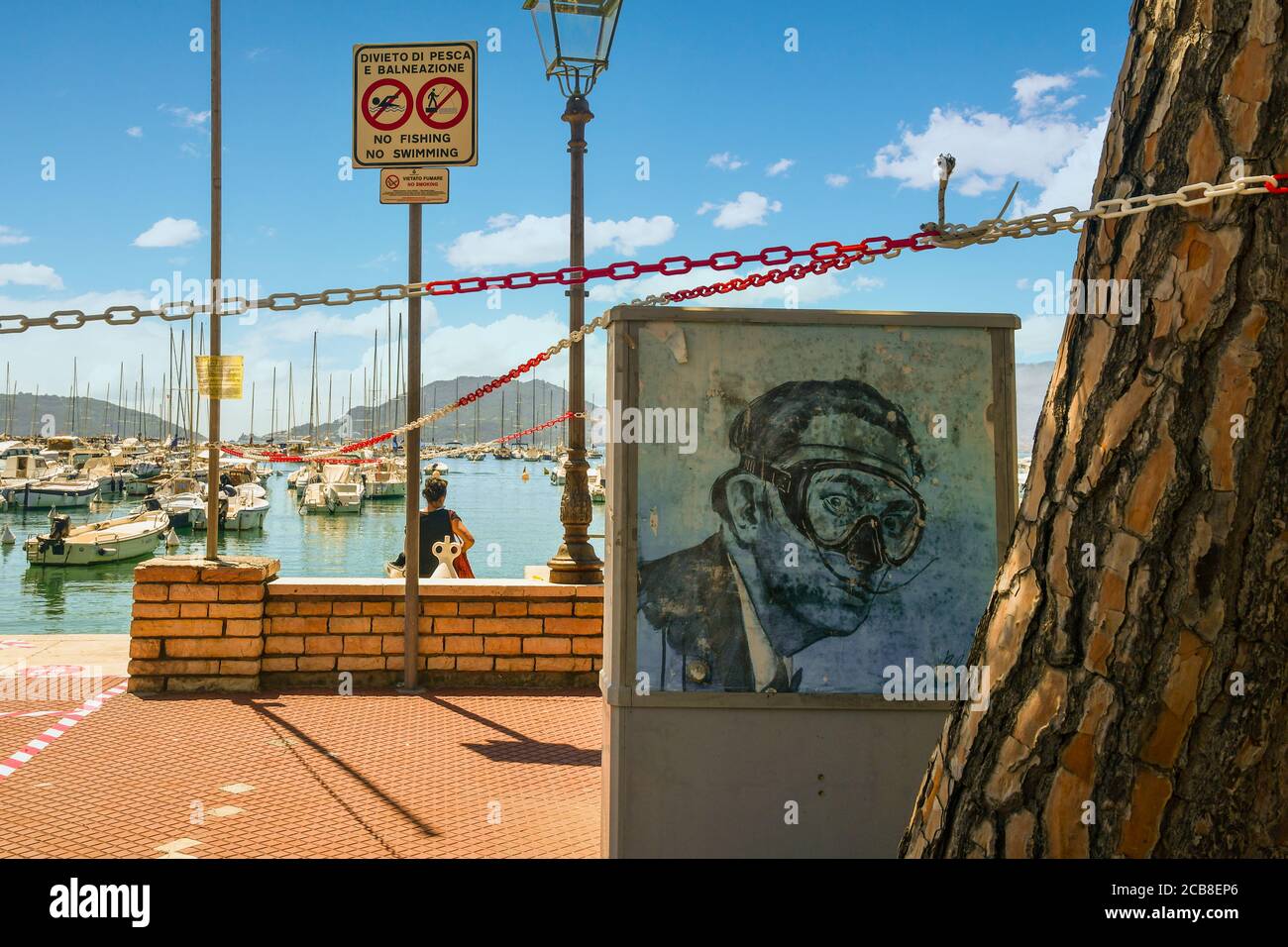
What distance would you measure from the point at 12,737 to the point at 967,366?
601 centimetres

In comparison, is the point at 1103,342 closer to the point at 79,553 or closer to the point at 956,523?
the point at 956,523

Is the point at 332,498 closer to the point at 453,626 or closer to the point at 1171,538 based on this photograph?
the point at 453,626

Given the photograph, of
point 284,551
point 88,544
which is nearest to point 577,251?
point 88,544

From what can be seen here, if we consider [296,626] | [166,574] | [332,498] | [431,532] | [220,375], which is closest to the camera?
[166,574]

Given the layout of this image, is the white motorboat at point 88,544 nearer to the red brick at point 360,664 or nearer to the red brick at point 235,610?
the red brick at point 235,610

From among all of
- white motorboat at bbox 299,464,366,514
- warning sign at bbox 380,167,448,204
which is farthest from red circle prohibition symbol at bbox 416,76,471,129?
white motorboat at bbox 299,464,366,514

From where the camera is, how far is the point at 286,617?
7.95 metres

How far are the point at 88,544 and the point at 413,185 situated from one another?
35630 mm

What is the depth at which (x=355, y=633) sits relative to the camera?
26.3 feet

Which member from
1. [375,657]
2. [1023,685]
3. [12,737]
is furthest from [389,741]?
[1023,685]

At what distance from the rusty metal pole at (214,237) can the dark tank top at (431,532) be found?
1.95m

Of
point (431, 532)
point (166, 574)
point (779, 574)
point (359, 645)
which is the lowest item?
point (359, 645)

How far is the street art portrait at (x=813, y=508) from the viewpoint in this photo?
409cm

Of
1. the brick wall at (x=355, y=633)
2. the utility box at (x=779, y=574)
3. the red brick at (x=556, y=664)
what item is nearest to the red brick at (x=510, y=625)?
the brick wall at (x=355, y=633)
